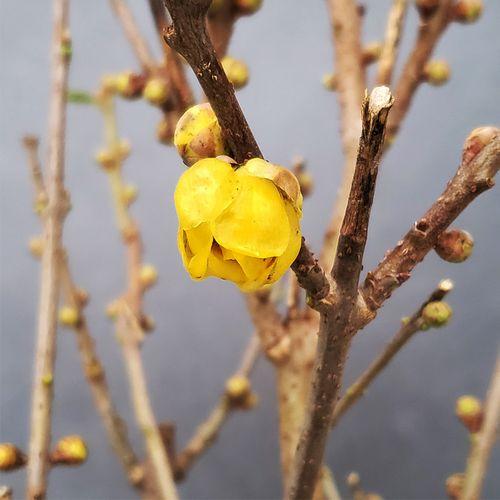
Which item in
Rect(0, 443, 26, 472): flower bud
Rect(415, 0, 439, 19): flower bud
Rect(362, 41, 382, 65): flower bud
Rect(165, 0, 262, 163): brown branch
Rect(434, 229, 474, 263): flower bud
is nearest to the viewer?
Rect(165, 0, 262, 163): brown branch

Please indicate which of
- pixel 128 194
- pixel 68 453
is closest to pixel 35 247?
pixel 128 194

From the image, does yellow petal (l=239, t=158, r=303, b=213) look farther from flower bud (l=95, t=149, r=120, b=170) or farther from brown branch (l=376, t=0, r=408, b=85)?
flower bud (l=95, t=149, r=120, b=170)

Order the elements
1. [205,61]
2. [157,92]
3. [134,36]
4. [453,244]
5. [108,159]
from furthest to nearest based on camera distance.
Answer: [108,159] < [134,36] < [157,92] < [453,244] < [205,61]

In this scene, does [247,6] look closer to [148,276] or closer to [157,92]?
[157,92]

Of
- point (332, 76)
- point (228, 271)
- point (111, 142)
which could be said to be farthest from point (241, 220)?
point (111, 142)

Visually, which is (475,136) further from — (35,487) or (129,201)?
(129,201)

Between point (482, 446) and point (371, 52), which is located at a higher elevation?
point (371, 52)

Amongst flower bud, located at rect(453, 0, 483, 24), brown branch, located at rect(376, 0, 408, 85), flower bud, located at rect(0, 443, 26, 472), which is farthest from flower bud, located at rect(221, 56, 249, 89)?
flower bud, located at rect(0, 443, 26, 472)
